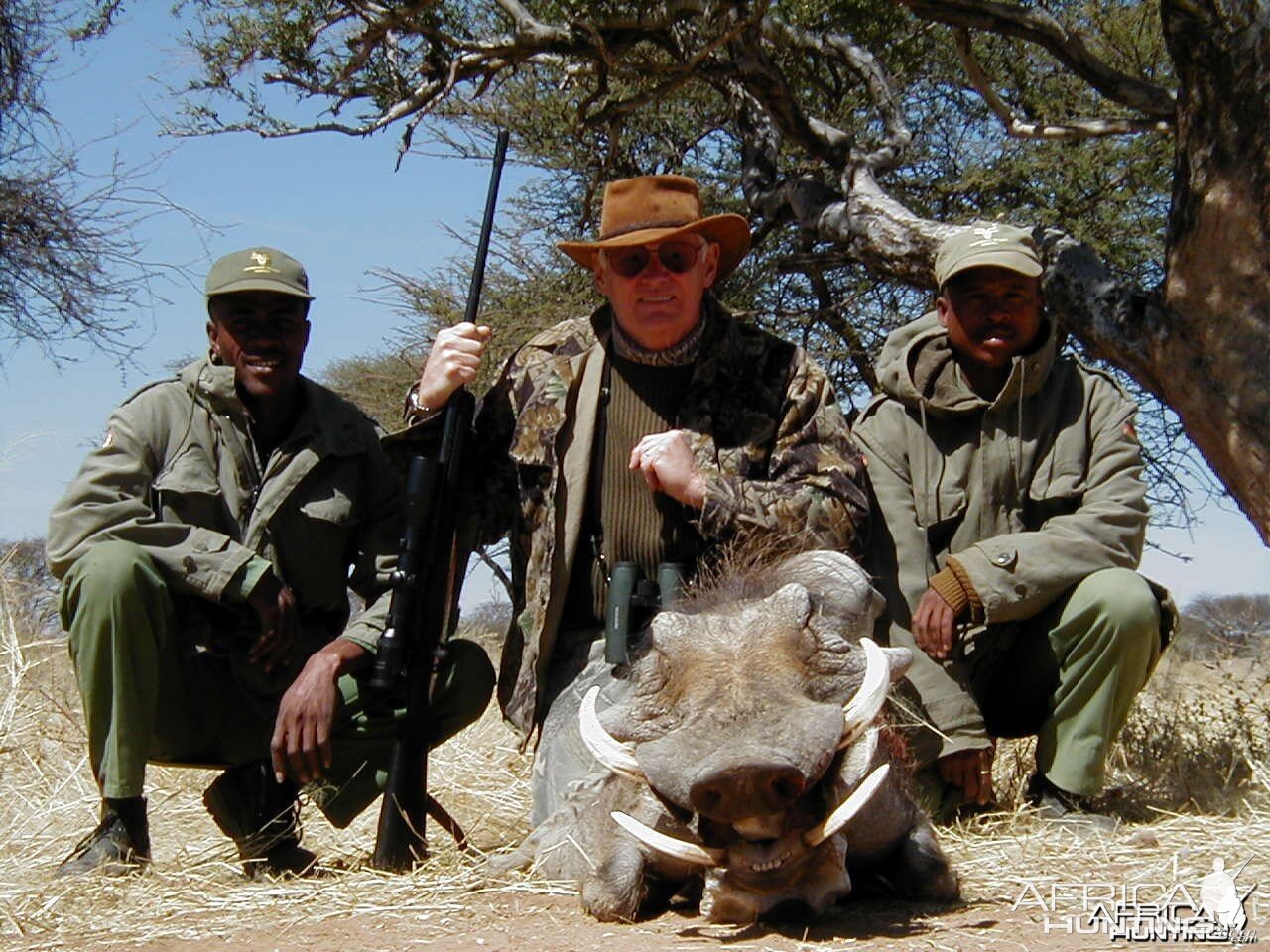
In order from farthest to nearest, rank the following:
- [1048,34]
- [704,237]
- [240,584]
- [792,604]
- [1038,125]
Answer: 1. [1038,125]
2. [1048,34]
3. [704,237]
4. [240,584]
5. [792,604]

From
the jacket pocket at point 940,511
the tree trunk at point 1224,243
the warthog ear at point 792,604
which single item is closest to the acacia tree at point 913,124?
the tree trunk at point 1224,243

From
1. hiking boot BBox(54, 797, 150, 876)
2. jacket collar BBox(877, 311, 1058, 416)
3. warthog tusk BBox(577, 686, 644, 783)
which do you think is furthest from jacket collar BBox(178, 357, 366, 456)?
warthog tusk BBox(577, 686, 644, 783)

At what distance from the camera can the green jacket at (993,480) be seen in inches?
187

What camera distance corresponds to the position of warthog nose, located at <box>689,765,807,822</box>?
9.86 feet

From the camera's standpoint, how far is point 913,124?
10758mm

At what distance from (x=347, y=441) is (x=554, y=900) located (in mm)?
1794

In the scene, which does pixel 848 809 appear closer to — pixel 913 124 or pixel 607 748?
pixel 607 748

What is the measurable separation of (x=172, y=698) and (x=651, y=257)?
1959 millimetres

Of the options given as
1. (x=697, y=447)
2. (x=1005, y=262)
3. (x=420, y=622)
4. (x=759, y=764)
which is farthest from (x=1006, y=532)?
(x=759, y=764)

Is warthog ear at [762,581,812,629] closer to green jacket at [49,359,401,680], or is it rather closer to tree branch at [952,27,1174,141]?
green jacket at [49,359,401,680]

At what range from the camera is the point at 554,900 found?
152 inches

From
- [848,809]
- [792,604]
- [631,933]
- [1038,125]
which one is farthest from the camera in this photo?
[1038,125]

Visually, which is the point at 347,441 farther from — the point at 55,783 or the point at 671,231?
the point at 55,783

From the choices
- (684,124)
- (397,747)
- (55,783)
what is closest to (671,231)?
(397,747)
